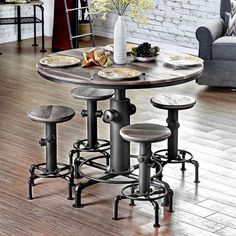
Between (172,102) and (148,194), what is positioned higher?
(172,102)

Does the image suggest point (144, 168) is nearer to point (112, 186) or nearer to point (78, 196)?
point (78, 196)

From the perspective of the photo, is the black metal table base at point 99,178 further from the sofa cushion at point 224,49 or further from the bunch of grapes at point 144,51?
the sofa cushion at point 224,49

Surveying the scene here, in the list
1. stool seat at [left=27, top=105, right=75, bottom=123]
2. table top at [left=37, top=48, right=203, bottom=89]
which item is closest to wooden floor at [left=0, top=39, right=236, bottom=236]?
stool seat at [left=27, top=105, right=75, bottom=123]

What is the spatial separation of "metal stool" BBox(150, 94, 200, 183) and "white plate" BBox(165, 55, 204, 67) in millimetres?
318

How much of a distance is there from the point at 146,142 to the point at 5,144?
1.82 m

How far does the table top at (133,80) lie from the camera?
4520 mm

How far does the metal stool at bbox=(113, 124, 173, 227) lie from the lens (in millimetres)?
4520

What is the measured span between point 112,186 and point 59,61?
98cm

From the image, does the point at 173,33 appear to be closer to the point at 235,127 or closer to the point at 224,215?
the point at 235,127

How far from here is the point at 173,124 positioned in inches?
206

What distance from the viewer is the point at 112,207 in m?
4.82

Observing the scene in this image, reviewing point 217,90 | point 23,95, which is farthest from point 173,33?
point 23,95

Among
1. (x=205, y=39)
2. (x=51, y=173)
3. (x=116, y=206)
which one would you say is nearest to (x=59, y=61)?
(x=51, y=173)

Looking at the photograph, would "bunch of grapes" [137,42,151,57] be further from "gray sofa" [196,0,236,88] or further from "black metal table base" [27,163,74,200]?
→ "gray sofa" [196,0,236,88]
